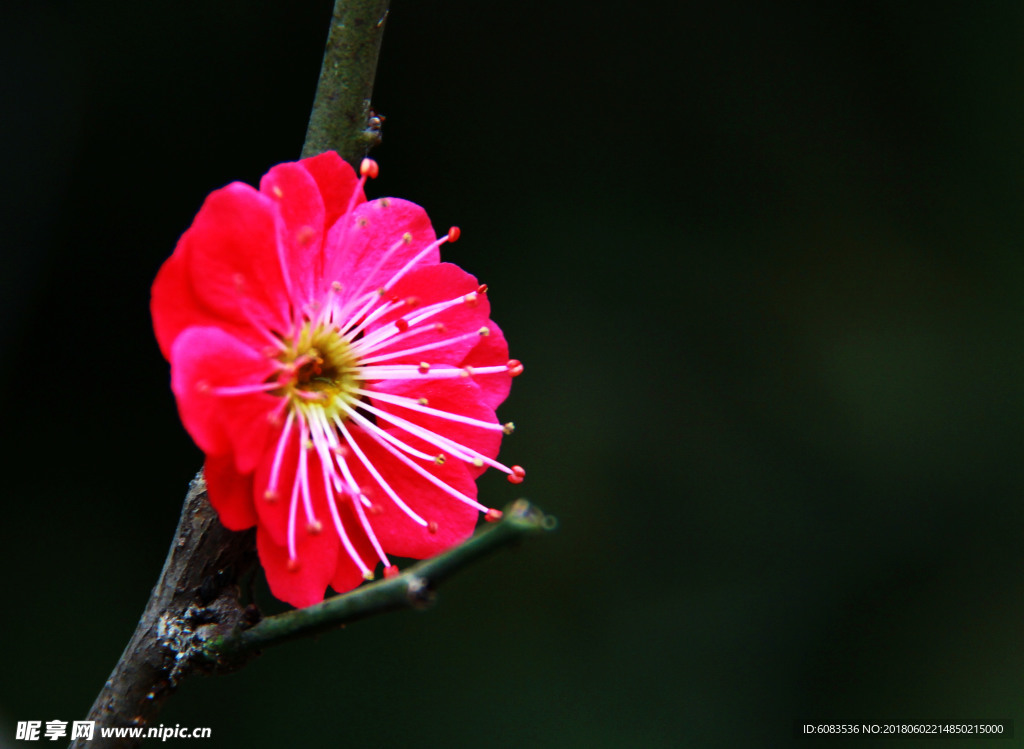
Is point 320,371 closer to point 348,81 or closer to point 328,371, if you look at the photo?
point 328,371

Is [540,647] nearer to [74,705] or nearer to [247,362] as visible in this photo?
[74,705]

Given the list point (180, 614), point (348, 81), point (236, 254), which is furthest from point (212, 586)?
point (348, 81)

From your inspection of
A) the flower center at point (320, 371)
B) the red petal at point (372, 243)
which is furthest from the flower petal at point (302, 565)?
the red petal at point (372, 243)

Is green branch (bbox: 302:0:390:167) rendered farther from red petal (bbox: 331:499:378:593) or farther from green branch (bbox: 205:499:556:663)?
green branch (bbox: 205:499:556:663)

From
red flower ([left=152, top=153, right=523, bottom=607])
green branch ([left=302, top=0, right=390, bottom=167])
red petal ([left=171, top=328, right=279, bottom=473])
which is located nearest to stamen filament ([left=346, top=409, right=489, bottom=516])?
red flower ([left=152, top=153, right=523, bottom=607])

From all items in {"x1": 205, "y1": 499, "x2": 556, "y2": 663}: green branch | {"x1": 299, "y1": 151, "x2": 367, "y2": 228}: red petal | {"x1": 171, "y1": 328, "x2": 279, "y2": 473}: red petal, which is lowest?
{"x1": 205, "y1": 499, "x2": 556, "y2": 663}: green branch

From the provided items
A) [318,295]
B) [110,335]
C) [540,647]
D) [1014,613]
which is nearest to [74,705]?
[110,335]
